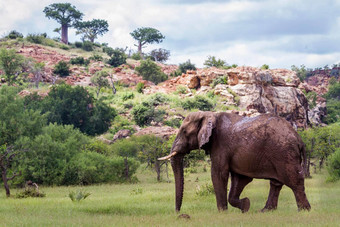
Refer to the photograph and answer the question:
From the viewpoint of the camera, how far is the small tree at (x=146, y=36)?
105 meters

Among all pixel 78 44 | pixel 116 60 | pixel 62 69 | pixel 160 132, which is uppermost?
pixel 78 44

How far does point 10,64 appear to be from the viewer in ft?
203

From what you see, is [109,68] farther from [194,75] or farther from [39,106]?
[39,106]

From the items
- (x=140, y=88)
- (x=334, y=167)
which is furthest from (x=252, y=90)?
(x=334, y=167)

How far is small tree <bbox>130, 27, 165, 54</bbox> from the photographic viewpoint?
105 m

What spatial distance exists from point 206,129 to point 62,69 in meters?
66.5

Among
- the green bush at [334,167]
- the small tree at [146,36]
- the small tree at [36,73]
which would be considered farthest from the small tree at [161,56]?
the green bush at [334,167]

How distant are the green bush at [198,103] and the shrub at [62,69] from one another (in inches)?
1139

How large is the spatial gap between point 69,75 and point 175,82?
20288 millimetres

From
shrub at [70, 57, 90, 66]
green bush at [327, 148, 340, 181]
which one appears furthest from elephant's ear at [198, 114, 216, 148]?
shrub at [70, 57, 90, 66]

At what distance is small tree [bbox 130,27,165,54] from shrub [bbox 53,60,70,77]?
32224 mm

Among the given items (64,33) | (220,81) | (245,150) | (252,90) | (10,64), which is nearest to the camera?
(245,150)

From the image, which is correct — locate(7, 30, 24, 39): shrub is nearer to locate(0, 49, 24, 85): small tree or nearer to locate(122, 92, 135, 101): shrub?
locate(0, 49, 24, 85): small tree

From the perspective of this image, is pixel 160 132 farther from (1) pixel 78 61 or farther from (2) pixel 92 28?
(2) pixel 92 28
